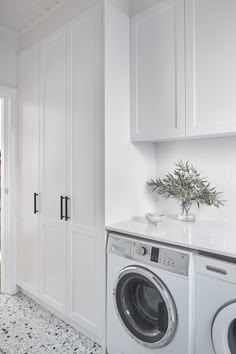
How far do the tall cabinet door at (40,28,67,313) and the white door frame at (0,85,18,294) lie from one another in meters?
0.49

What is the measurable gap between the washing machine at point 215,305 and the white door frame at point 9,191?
199 cm

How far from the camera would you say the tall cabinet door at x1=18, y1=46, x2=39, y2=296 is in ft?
7.92

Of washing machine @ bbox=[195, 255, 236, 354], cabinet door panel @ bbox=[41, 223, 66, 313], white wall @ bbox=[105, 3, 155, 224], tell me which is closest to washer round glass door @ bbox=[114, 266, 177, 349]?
washing machine @ bbox=[195, 255, 236, 354]

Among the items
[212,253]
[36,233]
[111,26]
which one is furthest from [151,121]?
[36,233]

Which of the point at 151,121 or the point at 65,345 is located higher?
the point at 151,121

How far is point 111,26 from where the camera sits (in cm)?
184

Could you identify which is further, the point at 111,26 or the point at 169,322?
the point at 111,26

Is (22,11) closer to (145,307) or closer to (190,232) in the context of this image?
(190,232)

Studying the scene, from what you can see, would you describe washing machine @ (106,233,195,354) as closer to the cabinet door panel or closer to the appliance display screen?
the appliance display screen

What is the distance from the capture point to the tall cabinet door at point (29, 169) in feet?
7.92

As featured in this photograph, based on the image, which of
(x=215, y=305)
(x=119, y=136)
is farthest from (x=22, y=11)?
(x=215, y=305)

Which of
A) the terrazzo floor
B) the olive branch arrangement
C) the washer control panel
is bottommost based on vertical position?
the terrazzo floor

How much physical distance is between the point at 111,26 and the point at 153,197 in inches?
54.5

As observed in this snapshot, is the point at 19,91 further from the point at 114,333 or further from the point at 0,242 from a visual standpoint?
the point at 114,333
